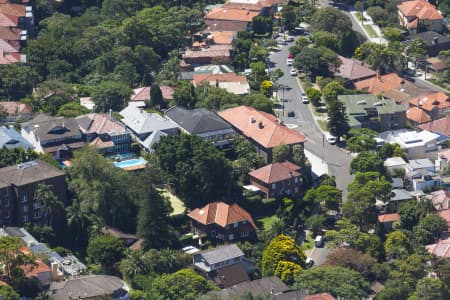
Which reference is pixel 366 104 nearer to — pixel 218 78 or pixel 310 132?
pixel 310 132

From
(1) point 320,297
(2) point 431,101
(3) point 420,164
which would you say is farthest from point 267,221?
(2) point 431,101

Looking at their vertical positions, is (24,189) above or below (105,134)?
above

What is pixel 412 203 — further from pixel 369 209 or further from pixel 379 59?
pixel 379 59

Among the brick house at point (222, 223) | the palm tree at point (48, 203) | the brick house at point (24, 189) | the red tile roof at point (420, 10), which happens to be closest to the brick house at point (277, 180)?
the brick house at point (222, 223)

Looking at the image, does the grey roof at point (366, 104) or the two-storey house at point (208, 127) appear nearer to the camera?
the two-storey house at point (208, 127)

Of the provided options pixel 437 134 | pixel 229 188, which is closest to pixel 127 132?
pixel 229 188

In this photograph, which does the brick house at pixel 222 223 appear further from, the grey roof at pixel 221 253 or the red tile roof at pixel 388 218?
the red tile roof at pixel 388 218
